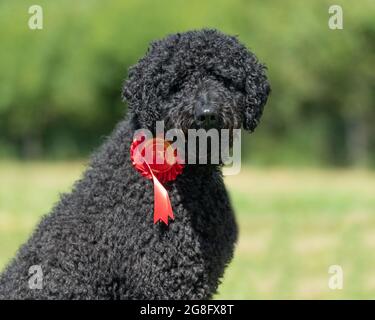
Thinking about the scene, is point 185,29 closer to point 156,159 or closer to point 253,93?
point 253,93

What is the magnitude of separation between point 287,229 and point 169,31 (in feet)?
45.3

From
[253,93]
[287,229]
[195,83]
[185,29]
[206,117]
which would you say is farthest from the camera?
[185,29]

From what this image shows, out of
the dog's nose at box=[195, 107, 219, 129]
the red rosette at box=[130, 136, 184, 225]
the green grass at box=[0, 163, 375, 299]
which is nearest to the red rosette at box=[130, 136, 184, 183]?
the red rosette at box=[130, 136, 184, 225]

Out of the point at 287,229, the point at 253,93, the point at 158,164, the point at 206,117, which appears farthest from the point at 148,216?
the point at 287,229

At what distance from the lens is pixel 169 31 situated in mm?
24219

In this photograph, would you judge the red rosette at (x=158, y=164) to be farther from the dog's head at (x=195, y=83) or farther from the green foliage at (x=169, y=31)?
the green foliage at (x=169, y=31)

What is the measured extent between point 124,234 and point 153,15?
20.8 m

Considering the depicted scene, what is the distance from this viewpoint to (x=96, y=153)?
466 cm

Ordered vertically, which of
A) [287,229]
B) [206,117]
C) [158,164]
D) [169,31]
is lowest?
[287,229]

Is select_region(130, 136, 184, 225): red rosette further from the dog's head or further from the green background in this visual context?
the green background

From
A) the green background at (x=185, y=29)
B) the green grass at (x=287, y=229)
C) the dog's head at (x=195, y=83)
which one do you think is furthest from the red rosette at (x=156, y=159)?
the green background at (x=185, y=29)

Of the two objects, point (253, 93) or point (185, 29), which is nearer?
point (253, 93)

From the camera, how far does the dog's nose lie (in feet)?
13.0

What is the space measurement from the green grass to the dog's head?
4.68ft
